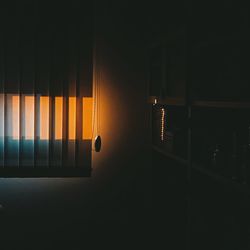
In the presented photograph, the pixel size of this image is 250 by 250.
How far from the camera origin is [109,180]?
3.58 meters

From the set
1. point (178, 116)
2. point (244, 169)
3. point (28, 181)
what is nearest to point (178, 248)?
point (178, 116)

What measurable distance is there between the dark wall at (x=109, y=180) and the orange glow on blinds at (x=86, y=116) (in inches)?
5.7

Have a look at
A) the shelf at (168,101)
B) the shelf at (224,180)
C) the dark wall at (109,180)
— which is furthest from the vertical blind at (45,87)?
the shelf at (224,180)

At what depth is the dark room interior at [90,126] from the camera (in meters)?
3.14

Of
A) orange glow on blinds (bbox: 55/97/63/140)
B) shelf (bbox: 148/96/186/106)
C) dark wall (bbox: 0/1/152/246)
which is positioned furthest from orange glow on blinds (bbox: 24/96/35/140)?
shelf (bbox: 148/96/186/106)

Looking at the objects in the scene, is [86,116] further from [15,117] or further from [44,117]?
[15,117]

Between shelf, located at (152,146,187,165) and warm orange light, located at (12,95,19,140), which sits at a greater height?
warm orange light, located at (12,95,19,140)

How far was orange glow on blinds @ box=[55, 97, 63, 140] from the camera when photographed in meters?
3.40

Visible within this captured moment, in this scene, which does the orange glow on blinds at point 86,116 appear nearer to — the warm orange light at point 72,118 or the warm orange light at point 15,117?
the warm orange light at point 72,118

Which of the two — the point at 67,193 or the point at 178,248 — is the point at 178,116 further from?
the point at 67,193

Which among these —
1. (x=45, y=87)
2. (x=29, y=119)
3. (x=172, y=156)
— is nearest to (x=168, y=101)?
(x=172, y=156)

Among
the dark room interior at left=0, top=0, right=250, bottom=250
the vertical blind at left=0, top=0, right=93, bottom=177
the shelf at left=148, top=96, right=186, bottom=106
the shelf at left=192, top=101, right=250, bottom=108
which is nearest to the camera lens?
the shelf at left=192, top=101, right=250, bottom=108

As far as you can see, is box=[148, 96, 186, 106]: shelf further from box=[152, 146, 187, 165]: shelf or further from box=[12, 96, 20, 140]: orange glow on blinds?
box=[12, 96, 20, 140]: orange glow on blinds

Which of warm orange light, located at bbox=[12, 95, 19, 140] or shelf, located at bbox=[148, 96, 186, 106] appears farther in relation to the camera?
warm orange light, located at bbox=[12, 95, 19, 140]
